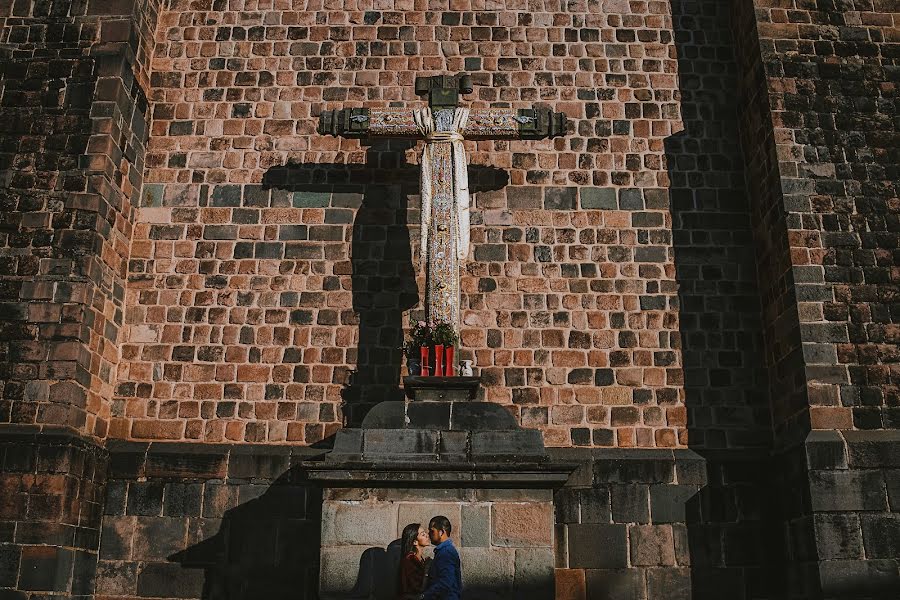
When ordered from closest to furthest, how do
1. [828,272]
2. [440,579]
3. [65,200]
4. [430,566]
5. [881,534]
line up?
[440,579] → [430,566] → [881,534] → [828,272] → [65,200]

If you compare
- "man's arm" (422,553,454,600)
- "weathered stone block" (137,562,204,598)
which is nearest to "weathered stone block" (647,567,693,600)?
"man's arm" (422,553,454,600)

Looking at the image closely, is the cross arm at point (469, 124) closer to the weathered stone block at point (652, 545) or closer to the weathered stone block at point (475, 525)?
the weathered stone block at point (475, 525)

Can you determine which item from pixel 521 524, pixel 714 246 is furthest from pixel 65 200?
pixel 714 246

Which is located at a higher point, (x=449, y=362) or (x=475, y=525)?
(x=449, y=362)

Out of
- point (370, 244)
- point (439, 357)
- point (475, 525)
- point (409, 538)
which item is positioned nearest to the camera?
point (409, 538)

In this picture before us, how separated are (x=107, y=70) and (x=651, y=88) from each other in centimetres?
618

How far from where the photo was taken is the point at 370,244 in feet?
33.3

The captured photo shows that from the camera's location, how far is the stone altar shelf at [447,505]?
7.30 metres

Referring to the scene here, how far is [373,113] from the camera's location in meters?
9.05

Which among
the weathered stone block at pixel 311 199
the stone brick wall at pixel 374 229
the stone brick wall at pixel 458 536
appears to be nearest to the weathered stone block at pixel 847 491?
the stone brick wall at pixel 374 229

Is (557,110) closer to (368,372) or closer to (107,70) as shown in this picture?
(368,372)

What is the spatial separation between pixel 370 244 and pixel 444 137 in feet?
5.62

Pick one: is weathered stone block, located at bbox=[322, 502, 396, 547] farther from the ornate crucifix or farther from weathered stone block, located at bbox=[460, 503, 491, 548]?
the ornate crucifix

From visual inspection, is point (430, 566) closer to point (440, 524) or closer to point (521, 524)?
point (440, 524)
